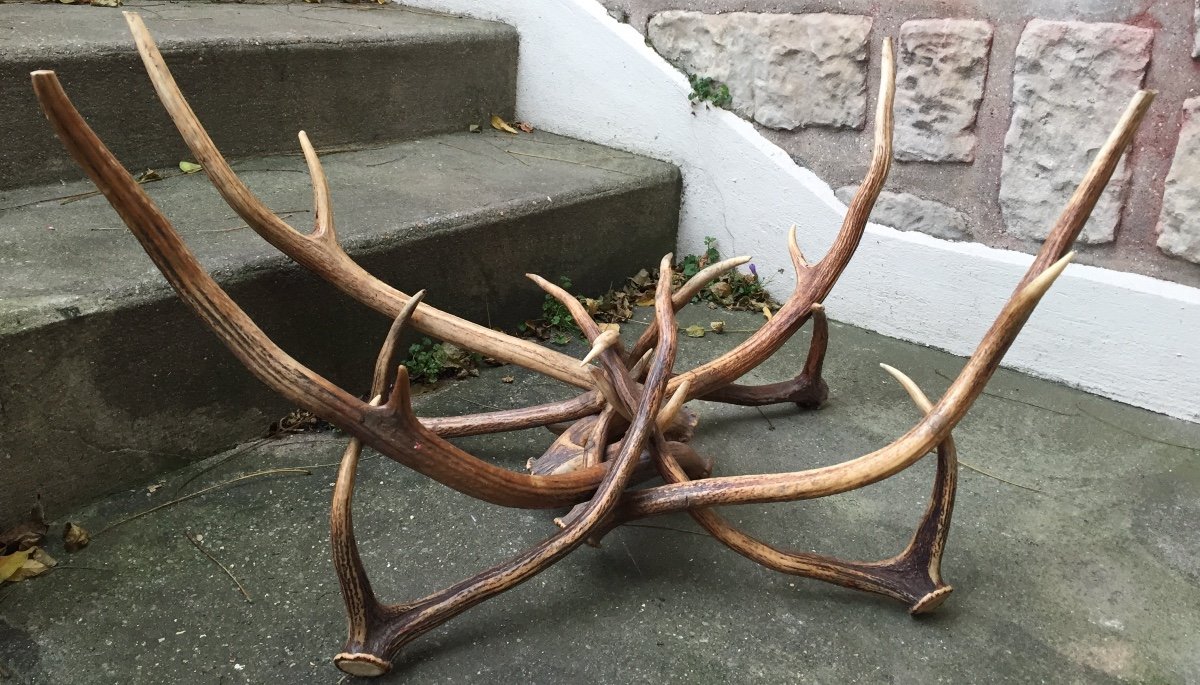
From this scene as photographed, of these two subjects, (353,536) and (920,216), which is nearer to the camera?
(353,536)

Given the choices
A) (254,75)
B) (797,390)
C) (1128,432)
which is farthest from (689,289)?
(254,75)

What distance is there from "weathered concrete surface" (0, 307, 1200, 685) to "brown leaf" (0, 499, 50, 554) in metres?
0.06

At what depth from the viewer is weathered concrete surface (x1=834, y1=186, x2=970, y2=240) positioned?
2.40 meters

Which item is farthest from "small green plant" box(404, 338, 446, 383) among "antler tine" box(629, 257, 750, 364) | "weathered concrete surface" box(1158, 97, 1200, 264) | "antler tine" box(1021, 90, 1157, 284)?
"weathered concrete surface" box(1158, 97, 1200, 264)

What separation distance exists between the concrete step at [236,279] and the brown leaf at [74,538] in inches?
3.5

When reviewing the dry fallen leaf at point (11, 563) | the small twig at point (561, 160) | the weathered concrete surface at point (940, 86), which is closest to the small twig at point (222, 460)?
the dry fallen leaf at point (11, 563)

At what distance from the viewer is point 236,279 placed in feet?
5.76

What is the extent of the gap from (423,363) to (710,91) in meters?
1.38

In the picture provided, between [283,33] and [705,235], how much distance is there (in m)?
1.55

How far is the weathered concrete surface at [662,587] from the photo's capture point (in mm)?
1338

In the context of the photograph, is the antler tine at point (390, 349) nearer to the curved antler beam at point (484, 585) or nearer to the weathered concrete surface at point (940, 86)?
the curved antler beam at point (484, 585)

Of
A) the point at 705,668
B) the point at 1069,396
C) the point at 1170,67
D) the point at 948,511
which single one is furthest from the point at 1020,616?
the point at 1170,67

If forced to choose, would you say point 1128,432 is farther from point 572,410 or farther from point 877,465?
point 572,410

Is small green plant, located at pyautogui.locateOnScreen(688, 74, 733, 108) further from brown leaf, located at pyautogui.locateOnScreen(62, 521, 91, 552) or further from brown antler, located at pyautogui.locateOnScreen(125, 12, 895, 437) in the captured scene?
brown leaf, located at pyautogui.locateOnScreen(62, 521, 91, 552)
